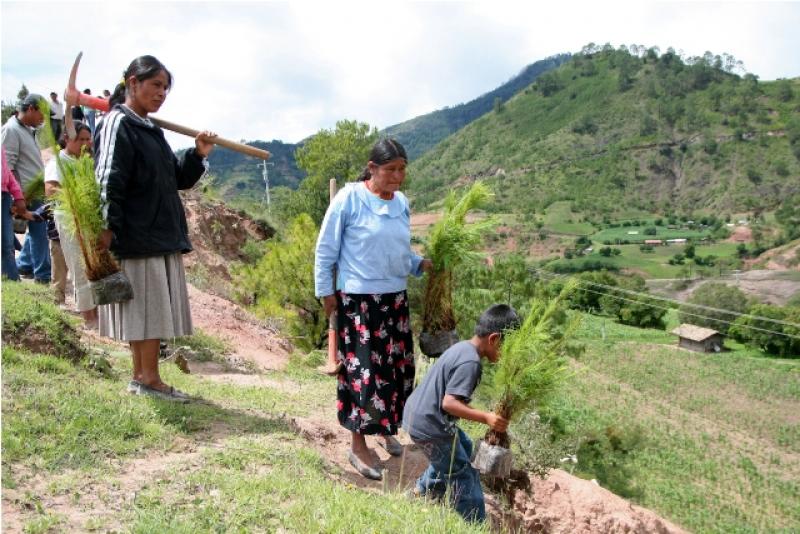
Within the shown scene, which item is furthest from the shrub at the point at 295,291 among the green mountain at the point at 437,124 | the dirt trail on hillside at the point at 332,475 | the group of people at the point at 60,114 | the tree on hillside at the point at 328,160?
the green mountain at the point at 437,124

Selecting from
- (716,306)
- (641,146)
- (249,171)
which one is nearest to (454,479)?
(716,306)

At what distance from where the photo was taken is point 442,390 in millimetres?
3209

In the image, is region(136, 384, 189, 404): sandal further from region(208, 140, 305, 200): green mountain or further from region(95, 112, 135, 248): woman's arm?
Result: region(208, 140, 305, 200): green mountain

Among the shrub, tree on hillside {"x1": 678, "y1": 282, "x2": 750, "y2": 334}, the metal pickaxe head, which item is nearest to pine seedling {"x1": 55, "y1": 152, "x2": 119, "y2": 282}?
the metal pickaxe head

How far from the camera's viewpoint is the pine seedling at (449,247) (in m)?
3.85

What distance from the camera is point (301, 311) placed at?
44.4 ft

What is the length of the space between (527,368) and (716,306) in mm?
53474

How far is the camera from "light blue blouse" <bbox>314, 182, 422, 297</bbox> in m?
3.56

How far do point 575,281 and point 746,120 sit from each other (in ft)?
346

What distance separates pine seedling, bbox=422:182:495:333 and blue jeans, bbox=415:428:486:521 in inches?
33.4

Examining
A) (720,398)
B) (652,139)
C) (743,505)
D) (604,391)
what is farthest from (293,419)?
(652,139)

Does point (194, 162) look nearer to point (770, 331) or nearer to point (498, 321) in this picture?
point (498, 321)

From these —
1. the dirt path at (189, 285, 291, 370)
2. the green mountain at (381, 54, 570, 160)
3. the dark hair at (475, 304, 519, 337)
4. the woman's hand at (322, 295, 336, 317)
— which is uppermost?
the green mountain at (381, 54, 570, 160)

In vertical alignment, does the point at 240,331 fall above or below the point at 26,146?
below
